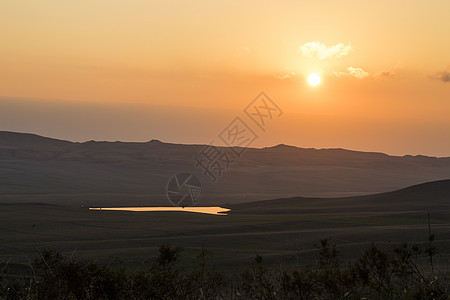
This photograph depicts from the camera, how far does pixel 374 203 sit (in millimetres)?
75438

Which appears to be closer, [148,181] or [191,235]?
[191,235]

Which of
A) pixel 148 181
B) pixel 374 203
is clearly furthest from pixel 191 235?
pixel 148 181

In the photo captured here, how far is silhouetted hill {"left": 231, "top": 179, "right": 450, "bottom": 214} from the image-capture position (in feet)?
223

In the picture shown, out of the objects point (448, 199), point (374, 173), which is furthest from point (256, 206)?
point (374, 173)

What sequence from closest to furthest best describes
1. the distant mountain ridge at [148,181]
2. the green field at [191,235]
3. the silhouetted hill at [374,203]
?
the green field at [191,235] < the silhouetted hill at [374,203] < the distant mountain ridge at [148,181]

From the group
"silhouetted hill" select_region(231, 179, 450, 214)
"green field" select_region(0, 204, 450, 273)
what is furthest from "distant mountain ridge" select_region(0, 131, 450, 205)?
"green field" select_region(0, 204, 450, 273)

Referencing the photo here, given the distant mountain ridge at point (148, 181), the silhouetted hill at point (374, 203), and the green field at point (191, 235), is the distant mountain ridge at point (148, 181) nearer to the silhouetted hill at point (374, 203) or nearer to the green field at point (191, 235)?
the silhouetted hill at point (374, 203)

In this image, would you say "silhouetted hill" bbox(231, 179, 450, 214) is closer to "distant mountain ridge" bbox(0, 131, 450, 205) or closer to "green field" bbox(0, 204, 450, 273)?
"green field" bbox(0, 204, 450, 273)

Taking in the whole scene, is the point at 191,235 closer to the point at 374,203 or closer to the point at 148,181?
the point at 374,203

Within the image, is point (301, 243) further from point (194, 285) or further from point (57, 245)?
point (194, 285)

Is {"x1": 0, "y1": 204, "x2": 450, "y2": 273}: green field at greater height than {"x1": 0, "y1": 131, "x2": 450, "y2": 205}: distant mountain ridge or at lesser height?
lesser

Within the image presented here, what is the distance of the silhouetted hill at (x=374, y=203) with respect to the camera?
6806 cm

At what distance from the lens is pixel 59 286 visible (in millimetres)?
6418

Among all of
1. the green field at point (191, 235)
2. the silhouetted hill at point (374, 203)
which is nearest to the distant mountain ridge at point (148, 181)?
the silhouetted hill at point (374, 203)
